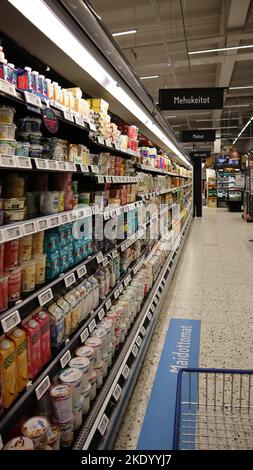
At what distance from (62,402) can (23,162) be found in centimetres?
111

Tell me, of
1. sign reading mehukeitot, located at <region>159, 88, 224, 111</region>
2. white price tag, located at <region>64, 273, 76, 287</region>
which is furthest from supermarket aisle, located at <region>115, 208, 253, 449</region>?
sign reading mehukeitot, located at <region>159, 88, 224, 111</region>

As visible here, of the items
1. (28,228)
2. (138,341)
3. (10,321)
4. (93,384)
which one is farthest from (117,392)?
(28,228)

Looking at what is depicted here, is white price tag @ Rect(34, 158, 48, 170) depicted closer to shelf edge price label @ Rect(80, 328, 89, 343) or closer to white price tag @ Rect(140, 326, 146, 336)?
shelf edge price label @ Rect(80, 328, 89, 343)

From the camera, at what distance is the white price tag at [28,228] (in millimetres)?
1434

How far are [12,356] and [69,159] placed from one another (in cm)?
109

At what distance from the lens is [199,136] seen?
11.1m

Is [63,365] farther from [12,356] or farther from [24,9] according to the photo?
[24,9]

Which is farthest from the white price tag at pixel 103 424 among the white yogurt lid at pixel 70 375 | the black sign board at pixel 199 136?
the black sign board at pixel 199 136

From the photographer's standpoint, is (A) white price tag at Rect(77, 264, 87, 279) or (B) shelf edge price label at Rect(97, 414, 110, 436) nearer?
(B) shelf edge price label at Rect(97, 414, 110, 436)

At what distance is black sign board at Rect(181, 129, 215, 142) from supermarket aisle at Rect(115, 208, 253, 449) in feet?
13.6

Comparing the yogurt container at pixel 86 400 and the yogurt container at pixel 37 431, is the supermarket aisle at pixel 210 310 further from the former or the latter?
the yogurt container at pixel 37 431

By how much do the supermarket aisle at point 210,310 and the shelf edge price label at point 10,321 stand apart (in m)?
1.21

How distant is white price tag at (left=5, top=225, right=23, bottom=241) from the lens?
1.31 m
